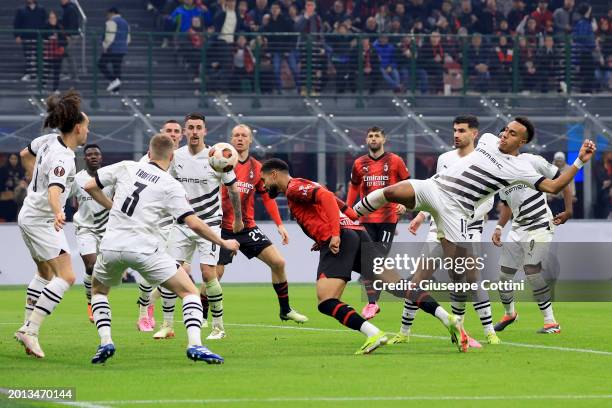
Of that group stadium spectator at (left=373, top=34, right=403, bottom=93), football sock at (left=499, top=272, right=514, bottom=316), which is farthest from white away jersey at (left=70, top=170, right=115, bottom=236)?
stadium spectator at (left=373, top=34, right=403, bottom=93)

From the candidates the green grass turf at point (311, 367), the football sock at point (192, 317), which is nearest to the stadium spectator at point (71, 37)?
the green grass turf at point (311, 367)

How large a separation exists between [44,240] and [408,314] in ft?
12.5

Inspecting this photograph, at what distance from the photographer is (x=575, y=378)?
11.4 m

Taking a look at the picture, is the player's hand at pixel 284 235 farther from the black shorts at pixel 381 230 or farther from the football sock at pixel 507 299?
the football sock at pixel 507 299

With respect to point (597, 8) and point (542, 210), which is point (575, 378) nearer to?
point (542, 210)

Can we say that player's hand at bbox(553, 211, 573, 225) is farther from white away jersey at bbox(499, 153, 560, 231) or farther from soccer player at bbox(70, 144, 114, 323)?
soccer player at bbox(70, 144, 114, 323)

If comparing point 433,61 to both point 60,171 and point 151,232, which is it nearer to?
point 60,171

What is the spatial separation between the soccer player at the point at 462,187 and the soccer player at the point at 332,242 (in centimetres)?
35

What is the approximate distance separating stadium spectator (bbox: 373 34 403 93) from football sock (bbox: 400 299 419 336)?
660 inches

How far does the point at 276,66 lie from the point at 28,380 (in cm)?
2003

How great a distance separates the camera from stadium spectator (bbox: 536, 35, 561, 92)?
32062 millimetres

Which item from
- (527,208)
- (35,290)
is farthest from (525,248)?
(35,290)

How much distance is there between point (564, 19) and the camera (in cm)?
3484

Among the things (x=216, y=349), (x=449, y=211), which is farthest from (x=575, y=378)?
(x=216, y=349)
